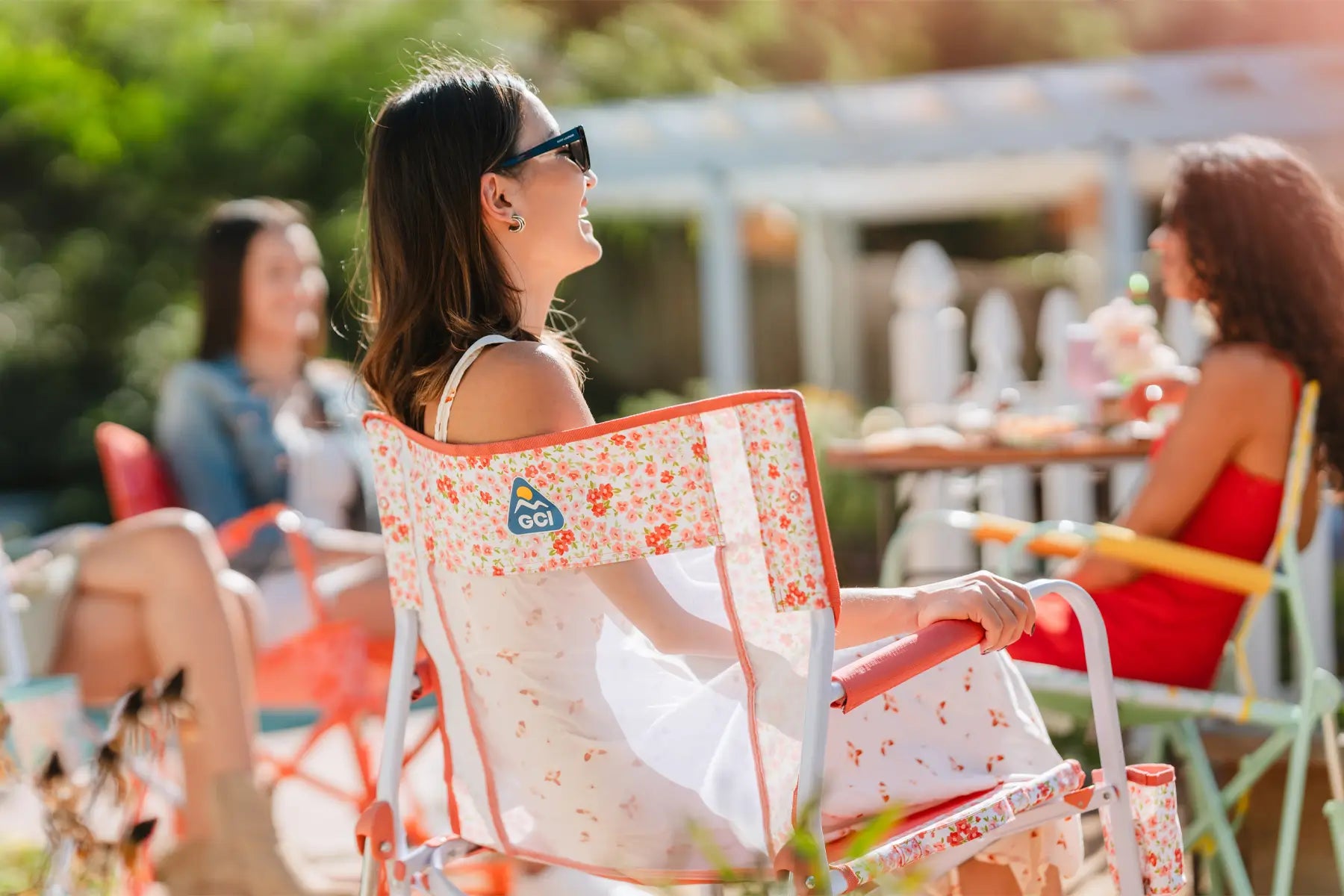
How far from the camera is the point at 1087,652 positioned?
1499 millimetres

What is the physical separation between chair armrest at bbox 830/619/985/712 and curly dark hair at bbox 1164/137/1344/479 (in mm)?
1188

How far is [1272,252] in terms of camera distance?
92.1 inches

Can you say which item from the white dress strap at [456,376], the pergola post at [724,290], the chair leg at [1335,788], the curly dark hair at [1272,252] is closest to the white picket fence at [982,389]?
the curly dark hair at [1272,252]

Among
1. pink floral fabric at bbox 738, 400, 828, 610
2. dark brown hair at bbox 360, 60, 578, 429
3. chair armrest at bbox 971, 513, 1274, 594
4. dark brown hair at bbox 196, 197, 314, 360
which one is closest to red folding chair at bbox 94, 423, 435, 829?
dark brown hair at bbox 196, 197, 314, 360

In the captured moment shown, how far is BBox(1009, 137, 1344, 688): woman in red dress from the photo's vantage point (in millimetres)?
2219

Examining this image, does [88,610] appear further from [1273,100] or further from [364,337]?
[1273,100]

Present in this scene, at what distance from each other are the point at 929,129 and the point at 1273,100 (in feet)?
5.40

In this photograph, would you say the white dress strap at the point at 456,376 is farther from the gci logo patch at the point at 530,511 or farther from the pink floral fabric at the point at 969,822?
the pink floral fabric at the point at 969,822

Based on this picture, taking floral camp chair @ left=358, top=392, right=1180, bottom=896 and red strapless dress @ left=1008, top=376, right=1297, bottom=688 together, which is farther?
red strapless dress @ left=1008, top=376, right=1297, bottom=688

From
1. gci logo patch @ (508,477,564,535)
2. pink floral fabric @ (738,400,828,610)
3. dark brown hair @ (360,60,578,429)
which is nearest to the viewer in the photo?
pink floral fabric @ (738,400,828,610)

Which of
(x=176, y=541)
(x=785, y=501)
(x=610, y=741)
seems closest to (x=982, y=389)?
(x=176, y=541)

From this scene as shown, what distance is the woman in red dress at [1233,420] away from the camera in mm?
2219

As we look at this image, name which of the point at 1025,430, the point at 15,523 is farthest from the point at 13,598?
the point at 15,523

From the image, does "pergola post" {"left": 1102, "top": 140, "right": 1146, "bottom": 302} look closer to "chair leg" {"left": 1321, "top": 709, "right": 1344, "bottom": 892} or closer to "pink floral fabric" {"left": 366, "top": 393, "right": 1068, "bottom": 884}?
"chair leg" {"left": 1321, "top": 709, "right": 1344, "bottom": 892}
